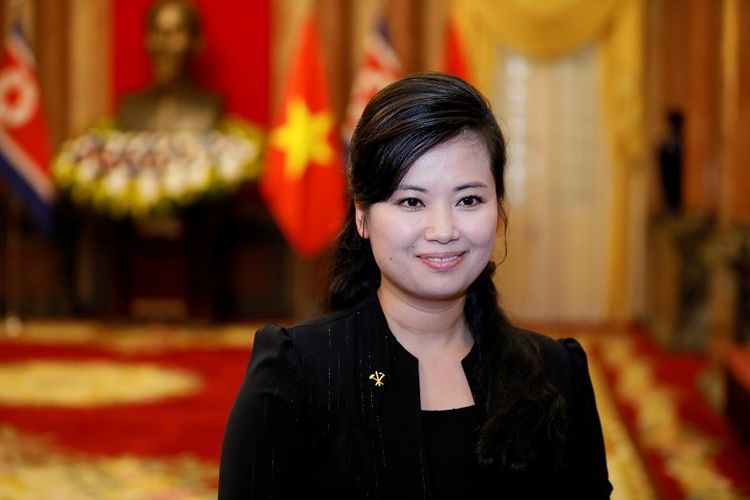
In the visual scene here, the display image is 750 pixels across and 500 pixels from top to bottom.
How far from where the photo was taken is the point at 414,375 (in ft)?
6.04

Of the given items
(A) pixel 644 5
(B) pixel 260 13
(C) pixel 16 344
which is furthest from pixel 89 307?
(A) pixel 644 5

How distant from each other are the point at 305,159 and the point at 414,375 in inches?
268

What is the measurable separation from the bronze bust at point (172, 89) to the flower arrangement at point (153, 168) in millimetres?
144

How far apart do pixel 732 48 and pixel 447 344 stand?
5004mm

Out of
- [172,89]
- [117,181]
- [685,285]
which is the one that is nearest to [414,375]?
[685,285]

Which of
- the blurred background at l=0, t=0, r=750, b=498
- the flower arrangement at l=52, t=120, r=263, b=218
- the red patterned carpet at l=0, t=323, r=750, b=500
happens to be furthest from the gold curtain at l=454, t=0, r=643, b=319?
the flower arrangement at l=52, t=120, r=263, b=218

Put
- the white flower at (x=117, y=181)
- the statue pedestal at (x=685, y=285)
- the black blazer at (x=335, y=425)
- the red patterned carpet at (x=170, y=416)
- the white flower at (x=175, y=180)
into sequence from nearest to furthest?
the black blazer at (x=335, y=425) → the red patterned carpet at (x=170, y=416) → the statue pedestal at (x=685, y=285) → the white flower at (x=175, y=180) → the white flower at (x=117, y=181)

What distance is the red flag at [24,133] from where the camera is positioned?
859 cm

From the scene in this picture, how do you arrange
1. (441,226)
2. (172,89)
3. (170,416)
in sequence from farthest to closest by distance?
(172,89) < (170,416) < (441,226)

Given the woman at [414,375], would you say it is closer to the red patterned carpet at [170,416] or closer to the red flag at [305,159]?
the red patterned carpet at [170,416]

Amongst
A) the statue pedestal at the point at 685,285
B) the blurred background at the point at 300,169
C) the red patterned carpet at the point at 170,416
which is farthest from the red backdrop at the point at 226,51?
the statue pedestal at the point at 685,285

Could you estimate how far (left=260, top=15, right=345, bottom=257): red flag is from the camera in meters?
8.52

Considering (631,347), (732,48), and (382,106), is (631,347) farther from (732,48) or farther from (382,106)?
(382,106)

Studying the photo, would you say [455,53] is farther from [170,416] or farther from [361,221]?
[361,221]
